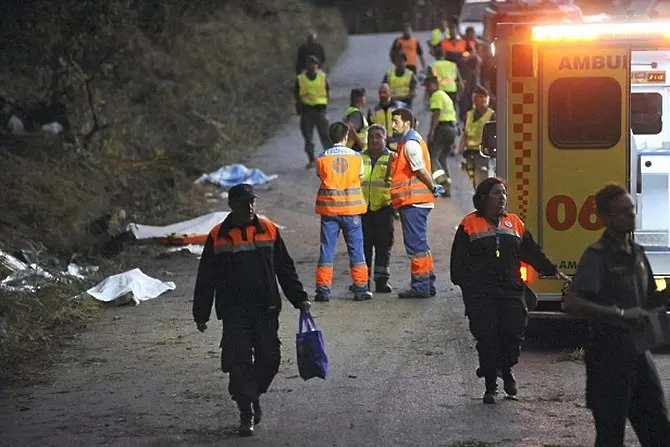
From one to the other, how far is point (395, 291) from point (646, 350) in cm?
737

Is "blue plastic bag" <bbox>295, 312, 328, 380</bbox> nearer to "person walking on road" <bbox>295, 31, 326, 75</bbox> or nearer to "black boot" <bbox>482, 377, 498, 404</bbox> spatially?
"black boot" <bbox>482, 377, 498, 404</bbox>

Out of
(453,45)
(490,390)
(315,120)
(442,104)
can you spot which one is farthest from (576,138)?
(453,45)

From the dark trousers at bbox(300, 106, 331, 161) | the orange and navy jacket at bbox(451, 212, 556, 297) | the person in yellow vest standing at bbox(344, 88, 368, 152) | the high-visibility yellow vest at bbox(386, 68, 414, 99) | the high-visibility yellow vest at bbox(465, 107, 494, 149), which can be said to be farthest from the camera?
the dark trousers at bbox(300, 106, 331, 161)

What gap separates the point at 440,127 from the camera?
19.8 metres

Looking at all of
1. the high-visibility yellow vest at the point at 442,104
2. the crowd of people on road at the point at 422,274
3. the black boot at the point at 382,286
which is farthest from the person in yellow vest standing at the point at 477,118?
the black boot at the point at 382,286

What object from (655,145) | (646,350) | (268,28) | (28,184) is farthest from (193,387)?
(268,28)

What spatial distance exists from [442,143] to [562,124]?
936 centimetres

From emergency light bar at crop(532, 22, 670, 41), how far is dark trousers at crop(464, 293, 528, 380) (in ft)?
8.06

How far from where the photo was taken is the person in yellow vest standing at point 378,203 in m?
13.8

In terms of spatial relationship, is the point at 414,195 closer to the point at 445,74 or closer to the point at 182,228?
the point at 182,228

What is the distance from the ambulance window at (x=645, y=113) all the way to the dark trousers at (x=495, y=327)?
411 cm

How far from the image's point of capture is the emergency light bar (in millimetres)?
10523

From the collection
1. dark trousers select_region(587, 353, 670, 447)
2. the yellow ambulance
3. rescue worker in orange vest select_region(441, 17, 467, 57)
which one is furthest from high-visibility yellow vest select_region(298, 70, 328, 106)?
dark trousers select_region(587, 353, 670, 447)

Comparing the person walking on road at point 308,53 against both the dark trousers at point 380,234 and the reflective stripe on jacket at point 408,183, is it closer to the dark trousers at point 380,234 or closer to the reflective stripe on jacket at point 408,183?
the dark trousers at point 380,234
